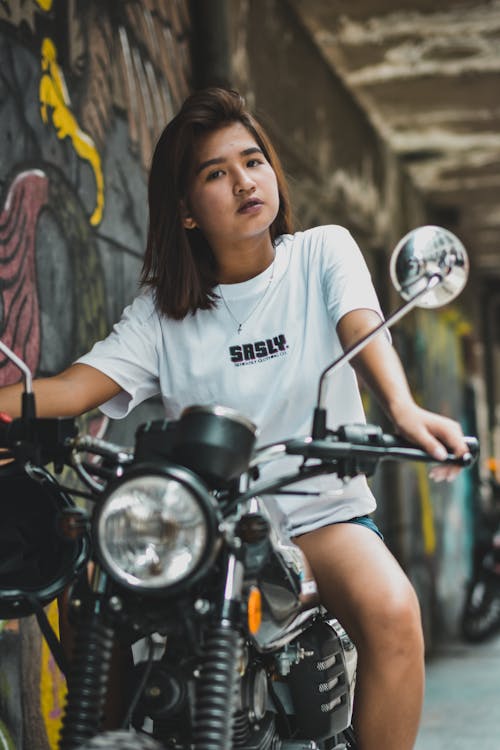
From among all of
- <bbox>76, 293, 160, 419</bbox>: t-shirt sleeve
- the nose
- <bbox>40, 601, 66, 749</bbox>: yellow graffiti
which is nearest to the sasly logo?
<bbox>76, 293, 160, 419</bbox>: t-shirt sleeve

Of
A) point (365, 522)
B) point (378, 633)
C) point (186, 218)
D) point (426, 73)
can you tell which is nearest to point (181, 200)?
point (186, 218)

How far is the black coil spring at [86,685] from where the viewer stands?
1693mm

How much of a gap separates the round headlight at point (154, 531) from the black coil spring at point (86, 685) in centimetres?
11

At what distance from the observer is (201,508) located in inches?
65.6

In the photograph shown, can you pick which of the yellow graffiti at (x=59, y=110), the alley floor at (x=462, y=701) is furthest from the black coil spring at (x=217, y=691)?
the alley floor at (x=462, y=701)

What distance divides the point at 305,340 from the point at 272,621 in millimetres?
759

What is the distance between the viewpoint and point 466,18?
753 centimetres

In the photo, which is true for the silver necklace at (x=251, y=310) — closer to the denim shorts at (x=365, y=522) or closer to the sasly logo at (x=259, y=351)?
the sasly logo at (x=259, y=351)

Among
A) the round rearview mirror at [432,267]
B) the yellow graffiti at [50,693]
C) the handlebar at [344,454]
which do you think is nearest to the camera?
the handlebar at [344,454]

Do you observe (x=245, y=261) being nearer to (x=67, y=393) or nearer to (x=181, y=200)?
(x=181, y=200)

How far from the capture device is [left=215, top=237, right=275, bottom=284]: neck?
2.75 meters

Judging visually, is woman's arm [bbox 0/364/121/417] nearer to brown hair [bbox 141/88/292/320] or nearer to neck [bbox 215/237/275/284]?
brown hair [bbox 141/88/292/320]

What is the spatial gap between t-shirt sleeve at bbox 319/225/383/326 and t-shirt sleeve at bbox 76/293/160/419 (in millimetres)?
433

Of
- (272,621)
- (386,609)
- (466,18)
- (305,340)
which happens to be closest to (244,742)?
(272,621)
